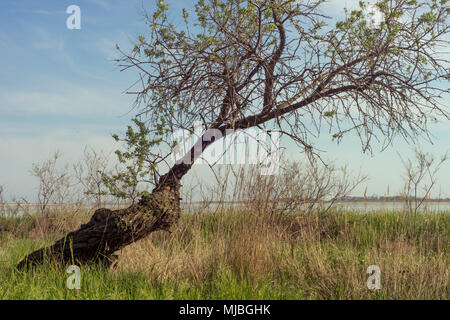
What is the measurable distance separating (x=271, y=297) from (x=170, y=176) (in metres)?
2.24

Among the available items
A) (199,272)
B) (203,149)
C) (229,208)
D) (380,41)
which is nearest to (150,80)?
(203,149)

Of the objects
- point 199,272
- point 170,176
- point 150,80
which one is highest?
point 150,80

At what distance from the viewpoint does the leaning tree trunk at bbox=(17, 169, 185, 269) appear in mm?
4543

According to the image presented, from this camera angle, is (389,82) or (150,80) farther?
(389,82)

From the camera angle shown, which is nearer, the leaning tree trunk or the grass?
the grass

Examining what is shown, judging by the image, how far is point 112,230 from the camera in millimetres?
4535

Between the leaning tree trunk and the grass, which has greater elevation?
the leaning tree trunk

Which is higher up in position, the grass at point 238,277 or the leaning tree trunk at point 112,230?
the leaning tree trunk at point 112,230

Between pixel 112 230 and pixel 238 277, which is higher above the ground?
pixel 112 230

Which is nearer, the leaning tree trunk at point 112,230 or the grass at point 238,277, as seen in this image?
the grass at point 238,277

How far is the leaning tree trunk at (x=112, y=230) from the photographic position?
4.54 meters
